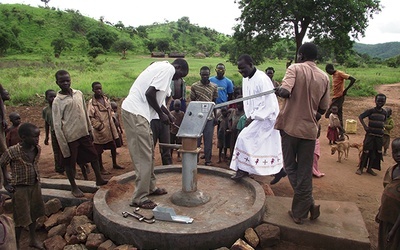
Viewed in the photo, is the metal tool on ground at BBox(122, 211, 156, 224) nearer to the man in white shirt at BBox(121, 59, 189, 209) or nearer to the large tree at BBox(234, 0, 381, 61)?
the man in white shirt at BBox(121, 59, 189, 209)

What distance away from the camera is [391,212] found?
2711mm

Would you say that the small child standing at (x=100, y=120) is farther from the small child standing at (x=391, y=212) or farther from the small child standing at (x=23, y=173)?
the small child standing at (x=391, y=212)

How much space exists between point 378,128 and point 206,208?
3.21m

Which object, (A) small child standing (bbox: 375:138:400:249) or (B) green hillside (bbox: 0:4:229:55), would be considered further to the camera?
(B) green hillside (bbox: 0:4:229:55)

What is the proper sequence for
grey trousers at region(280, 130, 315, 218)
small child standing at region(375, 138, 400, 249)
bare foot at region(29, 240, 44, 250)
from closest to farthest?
small child standing at region(375, 138, 400, 249) → grey trousers at region(280, 130, 315, 218) → bare foot at region(29, 240, 44, 250)

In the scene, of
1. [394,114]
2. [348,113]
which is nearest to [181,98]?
[348,113]

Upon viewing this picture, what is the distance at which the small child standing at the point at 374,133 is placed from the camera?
5.12 m

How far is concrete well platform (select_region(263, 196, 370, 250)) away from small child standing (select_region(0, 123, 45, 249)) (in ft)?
7.52

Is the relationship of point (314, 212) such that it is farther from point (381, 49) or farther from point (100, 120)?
point (381, 49)

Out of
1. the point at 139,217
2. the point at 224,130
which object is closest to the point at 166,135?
the point at 224,130

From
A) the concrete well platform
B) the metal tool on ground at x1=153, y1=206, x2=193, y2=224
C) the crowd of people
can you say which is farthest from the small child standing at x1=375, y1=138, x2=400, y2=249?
the metal tool on ground at x1=153, y1=206, x2=193, y2=224

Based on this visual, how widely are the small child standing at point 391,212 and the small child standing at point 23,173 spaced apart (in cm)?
311

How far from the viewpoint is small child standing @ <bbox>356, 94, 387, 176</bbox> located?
512 centimetres

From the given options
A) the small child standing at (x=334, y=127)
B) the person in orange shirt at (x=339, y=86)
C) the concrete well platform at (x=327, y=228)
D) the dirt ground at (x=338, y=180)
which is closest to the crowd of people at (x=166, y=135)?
the concrete well platform at (x=327, y=228)
